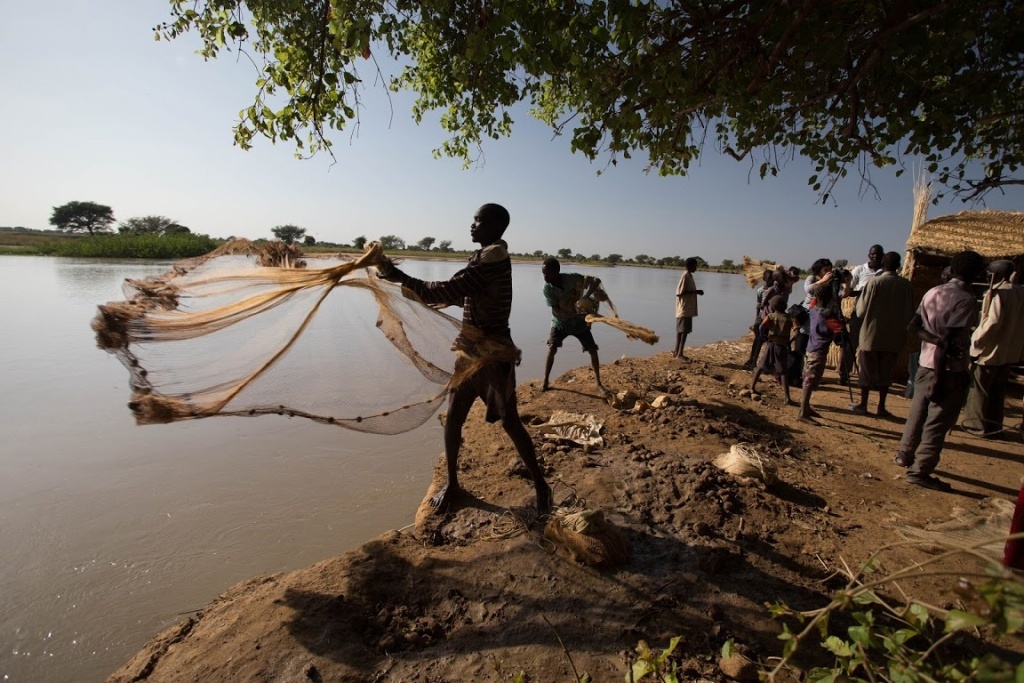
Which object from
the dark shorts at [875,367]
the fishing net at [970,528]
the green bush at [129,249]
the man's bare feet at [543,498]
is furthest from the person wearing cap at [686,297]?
the green bush at [129,249]

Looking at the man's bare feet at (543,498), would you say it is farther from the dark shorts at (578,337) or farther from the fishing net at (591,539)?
the dark shorts at (578,337)

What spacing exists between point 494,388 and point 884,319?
4534 millimetres

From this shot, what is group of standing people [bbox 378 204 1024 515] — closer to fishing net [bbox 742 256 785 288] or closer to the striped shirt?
the striped shirt

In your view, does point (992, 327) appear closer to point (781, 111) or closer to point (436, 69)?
point (781, 111)

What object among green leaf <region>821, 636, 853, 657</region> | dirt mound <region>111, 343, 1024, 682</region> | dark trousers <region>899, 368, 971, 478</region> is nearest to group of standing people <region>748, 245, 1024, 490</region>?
dark trousers <region>899, 368, 971, 478</region>

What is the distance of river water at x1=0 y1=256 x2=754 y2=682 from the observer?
96.3 inches

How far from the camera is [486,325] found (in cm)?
271

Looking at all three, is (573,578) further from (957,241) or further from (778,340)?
(957,241)

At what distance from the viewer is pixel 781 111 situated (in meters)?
4.16

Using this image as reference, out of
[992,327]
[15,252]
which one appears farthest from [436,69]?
[15,252]

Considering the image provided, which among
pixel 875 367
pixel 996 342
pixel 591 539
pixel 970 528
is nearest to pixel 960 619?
pixel 591 539

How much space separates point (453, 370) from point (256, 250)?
1407 mm

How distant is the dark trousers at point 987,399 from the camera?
4.43m

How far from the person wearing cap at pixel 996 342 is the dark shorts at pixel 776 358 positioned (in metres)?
1.55
